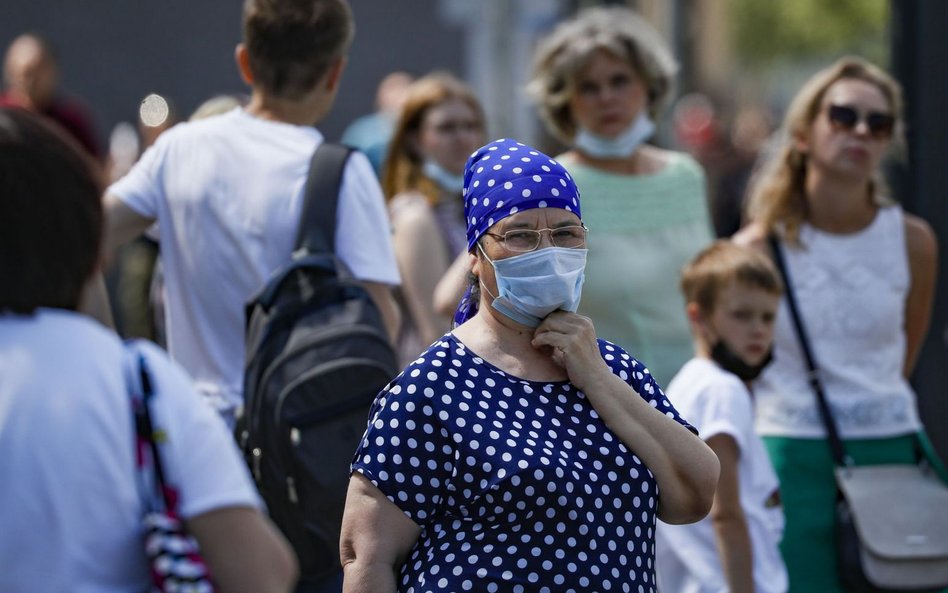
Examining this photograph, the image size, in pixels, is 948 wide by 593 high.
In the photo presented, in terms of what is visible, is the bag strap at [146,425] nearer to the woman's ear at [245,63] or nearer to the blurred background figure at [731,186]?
the woman's ear at [245,63]

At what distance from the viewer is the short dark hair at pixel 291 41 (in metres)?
4.23

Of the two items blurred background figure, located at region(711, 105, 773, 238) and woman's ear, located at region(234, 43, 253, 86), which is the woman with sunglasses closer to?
woman's ear, located at region(234, 43, 253, 86)

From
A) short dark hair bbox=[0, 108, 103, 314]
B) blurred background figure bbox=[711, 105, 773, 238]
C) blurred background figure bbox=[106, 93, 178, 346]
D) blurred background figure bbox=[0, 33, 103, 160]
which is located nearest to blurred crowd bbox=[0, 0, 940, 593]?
short dark hair bbox=[0, 108, 103, 314]

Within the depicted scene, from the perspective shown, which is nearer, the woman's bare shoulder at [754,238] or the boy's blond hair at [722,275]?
the boy's blond hair at [722,275]

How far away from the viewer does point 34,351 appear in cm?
234

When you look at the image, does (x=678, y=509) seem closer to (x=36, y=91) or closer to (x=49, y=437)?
(x=49, y=437)

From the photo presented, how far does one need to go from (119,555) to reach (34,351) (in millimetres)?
314

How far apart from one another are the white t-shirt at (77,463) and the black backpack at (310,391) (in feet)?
4.69

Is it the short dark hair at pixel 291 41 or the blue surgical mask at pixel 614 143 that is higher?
the short dark hair at pixel 291 41

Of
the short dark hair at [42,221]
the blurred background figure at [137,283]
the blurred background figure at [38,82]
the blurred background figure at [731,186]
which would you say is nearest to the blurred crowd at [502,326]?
the short dark hair at [42,221]

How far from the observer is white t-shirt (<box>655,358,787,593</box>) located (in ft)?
14.1

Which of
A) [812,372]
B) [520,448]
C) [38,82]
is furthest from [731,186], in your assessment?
[520,448]

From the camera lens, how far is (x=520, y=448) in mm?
2973

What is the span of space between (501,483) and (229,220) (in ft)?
4.77
